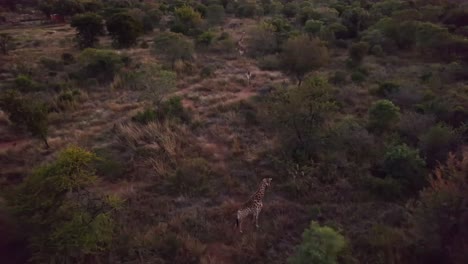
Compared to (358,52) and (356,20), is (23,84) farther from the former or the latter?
(356,20)

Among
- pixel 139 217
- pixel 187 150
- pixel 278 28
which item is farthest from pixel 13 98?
pixel 278 28

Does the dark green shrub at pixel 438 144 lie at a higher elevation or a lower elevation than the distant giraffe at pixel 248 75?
higher

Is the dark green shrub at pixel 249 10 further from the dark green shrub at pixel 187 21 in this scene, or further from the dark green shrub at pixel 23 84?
the dark green shrub at pixel 23 84

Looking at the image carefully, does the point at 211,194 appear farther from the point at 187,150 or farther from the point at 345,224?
the point at 345,224

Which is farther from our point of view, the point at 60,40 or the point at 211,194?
the point at 60,40

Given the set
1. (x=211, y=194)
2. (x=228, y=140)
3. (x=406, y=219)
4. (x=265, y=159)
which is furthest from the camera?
(x=228, y=140)

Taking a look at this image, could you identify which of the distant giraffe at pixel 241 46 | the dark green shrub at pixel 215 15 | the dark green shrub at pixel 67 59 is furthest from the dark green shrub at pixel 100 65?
the dark green shrub at pixel 215 15
